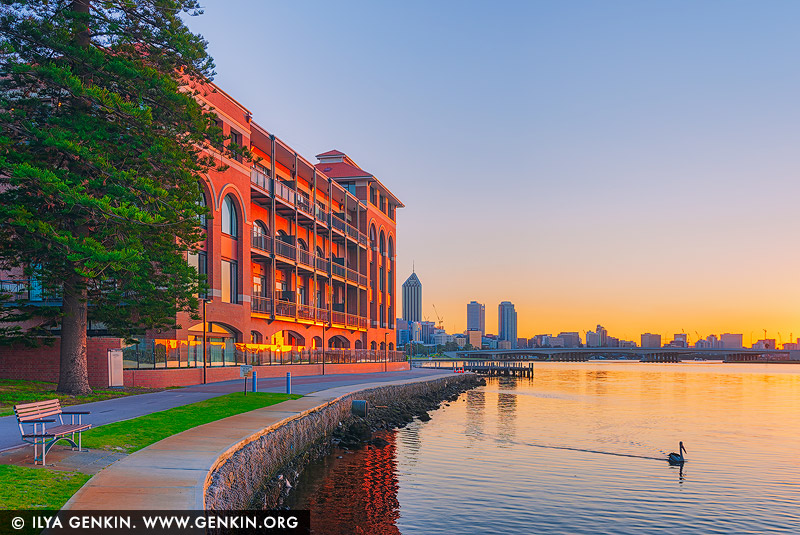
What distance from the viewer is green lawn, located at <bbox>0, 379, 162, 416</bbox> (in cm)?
2525

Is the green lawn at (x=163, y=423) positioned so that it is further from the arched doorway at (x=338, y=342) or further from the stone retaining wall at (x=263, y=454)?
the arched doorway at (x=338, y=342)

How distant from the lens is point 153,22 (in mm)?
28344

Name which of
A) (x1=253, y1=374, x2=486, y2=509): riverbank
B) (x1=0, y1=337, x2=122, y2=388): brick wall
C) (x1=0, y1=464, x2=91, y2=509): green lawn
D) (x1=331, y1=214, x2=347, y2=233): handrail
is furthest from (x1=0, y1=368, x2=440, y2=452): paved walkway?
(x1=331, y1=214, x2=347, y2=233): handrail

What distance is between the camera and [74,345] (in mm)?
28594

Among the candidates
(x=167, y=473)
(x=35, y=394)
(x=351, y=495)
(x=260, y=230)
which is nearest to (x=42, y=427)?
(x=167, y=473)

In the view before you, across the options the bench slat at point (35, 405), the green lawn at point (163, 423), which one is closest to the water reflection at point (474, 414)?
the green lawn at point (163, 423)

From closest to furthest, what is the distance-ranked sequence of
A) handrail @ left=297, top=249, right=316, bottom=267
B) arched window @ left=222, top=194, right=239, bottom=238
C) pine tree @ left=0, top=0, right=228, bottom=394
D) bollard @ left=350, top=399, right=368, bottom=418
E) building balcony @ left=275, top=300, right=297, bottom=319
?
pine tree @ left=0, top=0, right=228, bottom=394 → bollard @ left=350, top=399, right=368, bottom=418 → arched window @ left=222, top=194, right=239, bottom=238 → building balcony @ left=275, top=300, right=297, bottom=319 → handrail @ left=297, top=249, right=316, bottom=267

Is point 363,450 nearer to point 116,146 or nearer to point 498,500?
point 498,500

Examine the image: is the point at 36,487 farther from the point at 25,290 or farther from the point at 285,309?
the point at 285,309

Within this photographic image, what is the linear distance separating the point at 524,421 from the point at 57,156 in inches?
1186

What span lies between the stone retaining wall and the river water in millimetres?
1164

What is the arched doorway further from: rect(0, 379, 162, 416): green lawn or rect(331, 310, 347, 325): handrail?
rect(0, 379, 162, 416): green lawn

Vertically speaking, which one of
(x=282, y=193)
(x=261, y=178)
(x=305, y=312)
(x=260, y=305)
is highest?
(x=261, y=178)

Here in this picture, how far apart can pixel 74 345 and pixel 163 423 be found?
1136 centimetres
